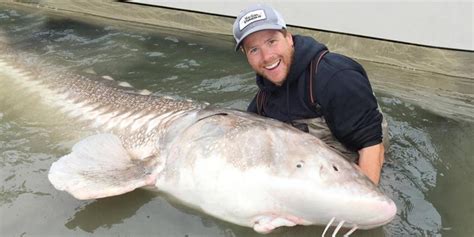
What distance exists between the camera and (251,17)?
120 inches

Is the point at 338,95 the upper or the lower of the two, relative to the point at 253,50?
lower

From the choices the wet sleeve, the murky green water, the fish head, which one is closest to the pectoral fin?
the murky green water

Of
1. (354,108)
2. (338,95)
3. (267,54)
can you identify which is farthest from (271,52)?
(354,108)

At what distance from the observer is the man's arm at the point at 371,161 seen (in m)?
3.00

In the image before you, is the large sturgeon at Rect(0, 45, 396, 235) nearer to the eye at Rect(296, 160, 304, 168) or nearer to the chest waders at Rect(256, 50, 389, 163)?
the eye at Rect(296, 160, 304, 168)

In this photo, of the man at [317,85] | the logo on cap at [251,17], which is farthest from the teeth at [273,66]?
the logo on cap at [251,17]

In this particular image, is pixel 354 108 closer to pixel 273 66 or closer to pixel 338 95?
pixel 338 95

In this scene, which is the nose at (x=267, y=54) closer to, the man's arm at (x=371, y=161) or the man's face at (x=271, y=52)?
the man's face at (x=271, y=52)

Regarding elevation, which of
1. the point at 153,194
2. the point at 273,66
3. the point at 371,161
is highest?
the point at 273,66

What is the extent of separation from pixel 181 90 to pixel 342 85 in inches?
109

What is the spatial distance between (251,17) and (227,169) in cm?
91

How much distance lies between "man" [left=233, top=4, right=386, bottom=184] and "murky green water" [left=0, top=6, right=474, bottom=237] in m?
0.51

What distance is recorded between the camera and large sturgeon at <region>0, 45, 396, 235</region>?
2.54 metres

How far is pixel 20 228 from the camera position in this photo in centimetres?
311
